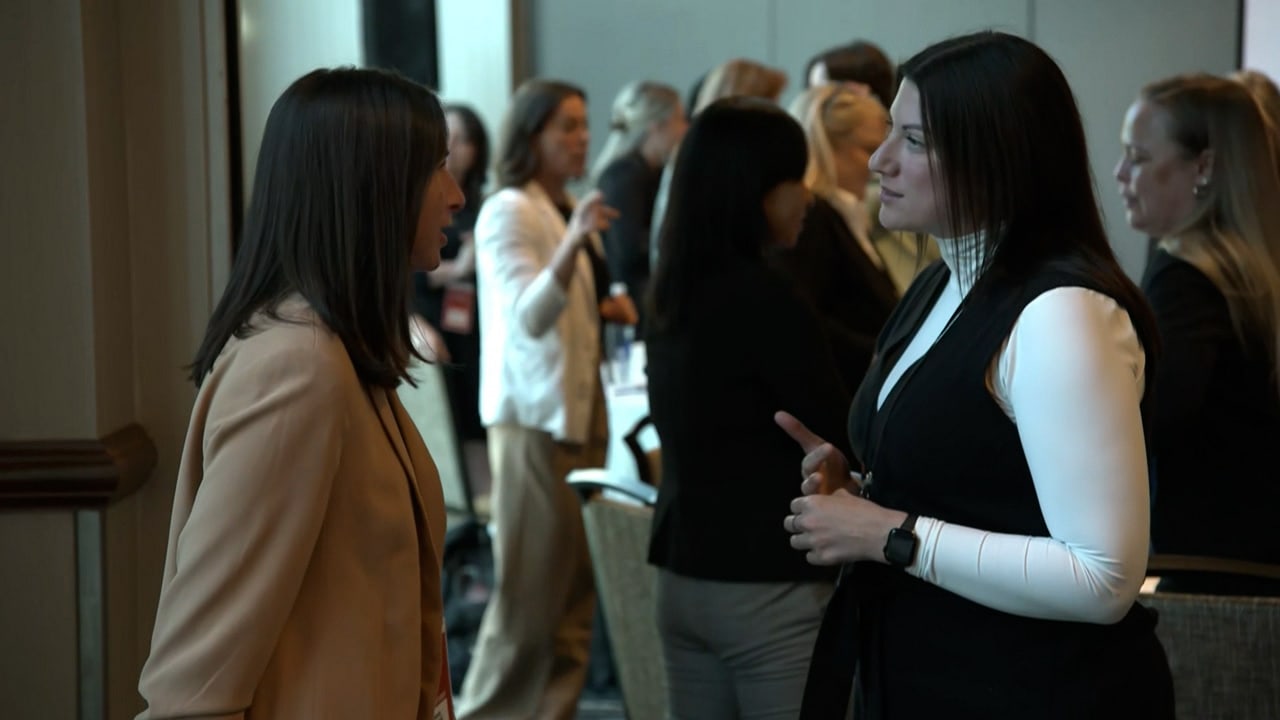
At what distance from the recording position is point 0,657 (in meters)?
1.84

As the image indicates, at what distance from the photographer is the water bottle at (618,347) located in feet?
14.7

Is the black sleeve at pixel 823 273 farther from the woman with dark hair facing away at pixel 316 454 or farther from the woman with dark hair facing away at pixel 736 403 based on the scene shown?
the woman with dark hair facing away at pixel 316 454

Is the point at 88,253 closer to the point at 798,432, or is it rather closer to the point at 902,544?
the point at 798,432

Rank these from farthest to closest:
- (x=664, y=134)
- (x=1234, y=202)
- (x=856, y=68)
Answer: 1. (x=664, y=134)
2. (x=856, y=68)
3. (x=1234, y=202)

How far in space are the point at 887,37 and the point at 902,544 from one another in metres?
6.11

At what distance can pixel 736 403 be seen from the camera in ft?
6.96

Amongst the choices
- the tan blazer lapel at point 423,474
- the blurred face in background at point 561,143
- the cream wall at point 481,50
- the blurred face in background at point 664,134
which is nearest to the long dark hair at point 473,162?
the blurred face in background at point 664,134

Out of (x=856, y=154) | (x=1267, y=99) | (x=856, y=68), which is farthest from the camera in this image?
(x=856, y=68)

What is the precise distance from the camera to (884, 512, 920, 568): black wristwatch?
142cm

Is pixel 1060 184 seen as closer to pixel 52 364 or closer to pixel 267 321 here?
pixel 267 321

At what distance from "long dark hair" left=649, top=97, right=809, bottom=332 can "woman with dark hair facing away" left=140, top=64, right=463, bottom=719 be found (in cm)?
74

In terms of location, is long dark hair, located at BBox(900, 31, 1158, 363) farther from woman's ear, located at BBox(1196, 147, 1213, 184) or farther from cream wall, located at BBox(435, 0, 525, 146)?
cream wall, located at BBox(435, 0, 525, 146)

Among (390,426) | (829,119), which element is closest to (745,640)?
(390,426)

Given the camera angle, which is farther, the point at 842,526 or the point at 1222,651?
the point at 1222,651
